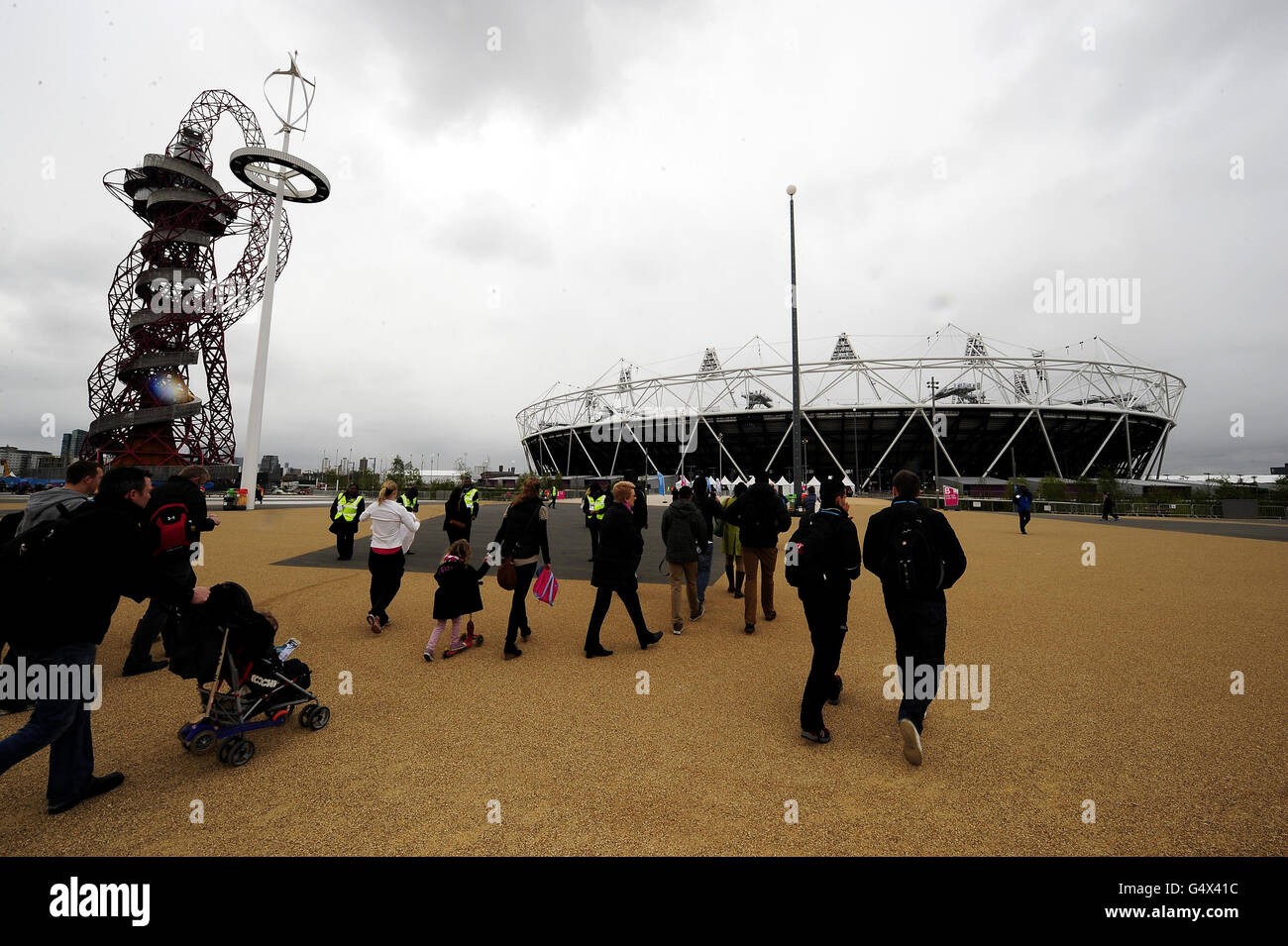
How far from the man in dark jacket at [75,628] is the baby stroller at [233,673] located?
15.4 inches

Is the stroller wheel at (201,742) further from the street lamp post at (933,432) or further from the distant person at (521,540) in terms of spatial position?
the street lamp post at (933,432)

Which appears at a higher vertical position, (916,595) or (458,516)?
(458,516)

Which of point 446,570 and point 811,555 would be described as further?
point 446,570

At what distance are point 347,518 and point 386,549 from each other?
5138mm

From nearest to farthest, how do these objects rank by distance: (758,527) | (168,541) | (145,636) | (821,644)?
(821,644), (168,541), (145,636), (758,527)

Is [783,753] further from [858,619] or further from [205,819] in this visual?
[858,619]

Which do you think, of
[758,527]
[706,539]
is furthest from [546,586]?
[758,527]

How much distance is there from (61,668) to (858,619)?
23.1 feet

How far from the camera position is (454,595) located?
5020mm

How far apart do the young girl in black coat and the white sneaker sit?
374 centimetres

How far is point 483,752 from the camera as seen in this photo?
3264 mm

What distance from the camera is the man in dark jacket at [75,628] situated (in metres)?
2.46

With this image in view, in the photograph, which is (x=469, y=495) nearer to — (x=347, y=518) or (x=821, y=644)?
(x=347, y=518)
